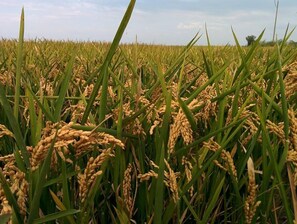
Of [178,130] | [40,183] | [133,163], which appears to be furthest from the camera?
[133,163]

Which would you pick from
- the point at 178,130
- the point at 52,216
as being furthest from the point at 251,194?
the point at 52,216

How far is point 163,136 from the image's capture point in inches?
28.1

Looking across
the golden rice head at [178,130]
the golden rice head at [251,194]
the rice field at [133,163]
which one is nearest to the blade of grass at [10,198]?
the rice field at [133,163]

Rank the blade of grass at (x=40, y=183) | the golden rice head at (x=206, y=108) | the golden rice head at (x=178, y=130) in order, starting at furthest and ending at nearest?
the golden rice head at (x=206, y=108) → the golden rice head at (x=178, y=130) → the blade of grass at (x=40, y=183)

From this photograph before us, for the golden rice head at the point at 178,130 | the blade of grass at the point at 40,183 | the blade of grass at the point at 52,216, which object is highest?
the golden rice head at the point at 178,130

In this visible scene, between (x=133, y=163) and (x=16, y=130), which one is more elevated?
(x=16, y=130)

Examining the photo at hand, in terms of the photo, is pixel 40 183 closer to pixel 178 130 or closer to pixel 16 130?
pixel 16 130

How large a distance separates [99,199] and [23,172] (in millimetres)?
263

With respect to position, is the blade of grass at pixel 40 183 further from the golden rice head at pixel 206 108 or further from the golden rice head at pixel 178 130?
the golden rice head at pixel 206 108

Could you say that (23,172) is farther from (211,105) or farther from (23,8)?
(211,105)

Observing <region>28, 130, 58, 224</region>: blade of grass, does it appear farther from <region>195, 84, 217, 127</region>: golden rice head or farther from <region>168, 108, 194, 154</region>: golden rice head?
<region>195, 84, 217, 127</region>: golden rice head

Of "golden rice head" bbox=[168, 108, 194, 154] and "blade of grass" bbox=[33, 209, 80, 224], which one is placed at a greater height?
"golden rice head" bbox=[168, 108, 194, 154]

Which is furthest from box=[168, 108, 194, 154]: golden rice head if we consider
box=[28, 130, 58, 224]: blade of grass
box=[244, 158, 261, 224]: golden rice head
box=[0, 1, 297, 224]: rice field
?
box=[28, 130, 58, 224]: blade of grass

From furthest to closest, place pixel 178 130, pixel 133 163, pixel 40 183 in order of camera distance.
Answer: pixel 133 163 → pixel 178 130 → pixel 40 183
